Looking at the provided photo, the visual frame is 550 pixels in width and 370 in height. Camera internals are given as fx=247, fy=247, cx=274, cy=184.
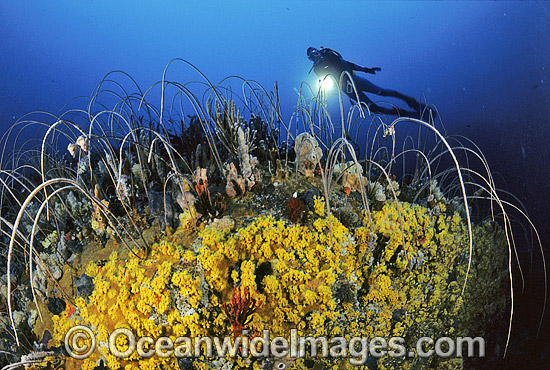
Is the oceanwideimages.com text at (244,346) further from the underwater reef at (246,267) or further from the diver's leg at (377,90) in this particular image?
the diver's leg at (377,90)

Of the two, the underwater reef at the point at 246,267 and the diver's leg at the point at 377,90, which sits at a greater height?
the diver's leg at the point at 377,90

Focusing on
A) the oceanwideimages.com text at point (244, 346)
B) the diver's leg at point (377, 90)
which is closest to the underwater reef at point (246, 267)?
the oceanwideimages.com text at point (244, 346)

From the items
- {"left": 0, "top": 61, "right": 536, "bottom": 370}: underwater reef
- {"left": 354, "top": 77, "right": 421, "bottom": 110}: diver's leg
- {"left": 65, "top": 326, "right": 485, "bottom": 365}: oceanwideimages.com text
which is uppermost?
{"left": 354, "top": 77, "right": 421, "bottom": 110}: diver's leg

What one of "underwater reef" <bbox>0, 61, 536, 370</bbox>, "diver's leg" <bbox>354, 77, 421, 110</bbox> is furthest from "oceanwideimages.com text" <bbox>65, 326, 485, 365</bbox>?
"diver's leg" <bbox>354, 77, 421, 110</bbox>

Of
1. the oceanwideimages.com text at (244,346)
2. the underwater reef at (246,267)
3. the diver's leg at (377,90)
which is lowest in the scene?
the oceanwideimages.com text at (244,346)

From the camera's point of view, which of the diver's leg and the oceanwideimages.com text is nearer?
the oceanwideimages.com text

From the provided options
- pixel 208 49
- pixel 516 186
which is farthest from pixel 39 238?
pixel 208 49

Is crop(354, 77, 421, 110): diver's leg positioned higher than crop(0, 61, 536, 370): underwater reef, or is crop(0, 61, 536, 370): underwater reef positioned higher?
crop(354, 77, 421, 110): diver's leg

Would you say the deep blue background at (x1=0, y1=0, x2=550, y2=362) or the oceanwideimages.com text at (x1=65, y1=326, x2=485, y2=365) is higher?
the deep blue background at (x1=0, y1=0, x2=550, y2=362)

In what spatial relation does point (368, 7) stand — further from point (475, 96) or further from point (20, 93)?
point (20, 93)

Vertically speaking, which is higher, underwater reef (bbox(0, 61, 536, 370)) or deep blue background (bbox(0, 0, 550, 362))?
deep blue background (bbox(0, 0, 550, 362))

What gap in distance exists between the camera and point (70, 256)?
10.8ft

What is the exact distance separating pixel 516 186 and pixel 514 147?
1.91 m

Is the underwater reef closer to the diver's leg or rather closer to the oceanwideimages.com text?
the oceanwideimages.com text
